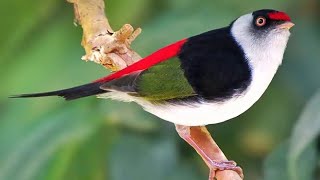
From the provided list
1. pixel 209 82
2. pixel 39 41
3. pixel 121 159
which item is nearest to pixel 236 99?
pixel 209 82

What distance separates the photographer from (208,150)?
0.80 metres

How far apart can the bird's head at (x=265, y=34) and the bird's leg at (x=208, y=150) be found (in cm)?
12

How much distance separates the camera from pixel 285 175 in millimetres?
1083

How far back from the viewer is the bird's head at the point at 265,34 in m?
0.70

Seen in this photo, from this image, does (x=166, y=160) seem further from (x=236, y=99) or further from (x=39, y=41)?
(x=236, y=99)

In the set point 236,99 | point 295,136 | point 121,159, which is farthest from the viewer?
A: point 121,159

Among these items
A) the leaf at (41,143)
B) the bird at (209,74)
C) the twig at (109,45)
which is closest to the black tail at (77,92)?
the bird at (209,74)

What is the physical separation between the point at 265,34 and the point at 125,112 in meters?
0.45

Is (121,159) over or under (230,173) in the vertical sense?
over

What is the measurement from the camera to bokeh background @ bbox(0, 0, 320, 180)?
3.57 ft

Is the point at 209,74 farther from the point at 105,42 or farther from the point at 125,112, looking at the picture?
the point at 125,112

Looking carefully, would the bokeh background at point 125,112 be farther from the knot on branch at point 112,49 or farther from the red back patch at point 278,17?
the red back patch at point 278,17

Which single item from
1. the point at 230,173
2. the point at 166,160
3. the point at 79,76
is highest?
the point at 79,76

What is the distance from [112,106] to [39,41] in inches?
7.7
